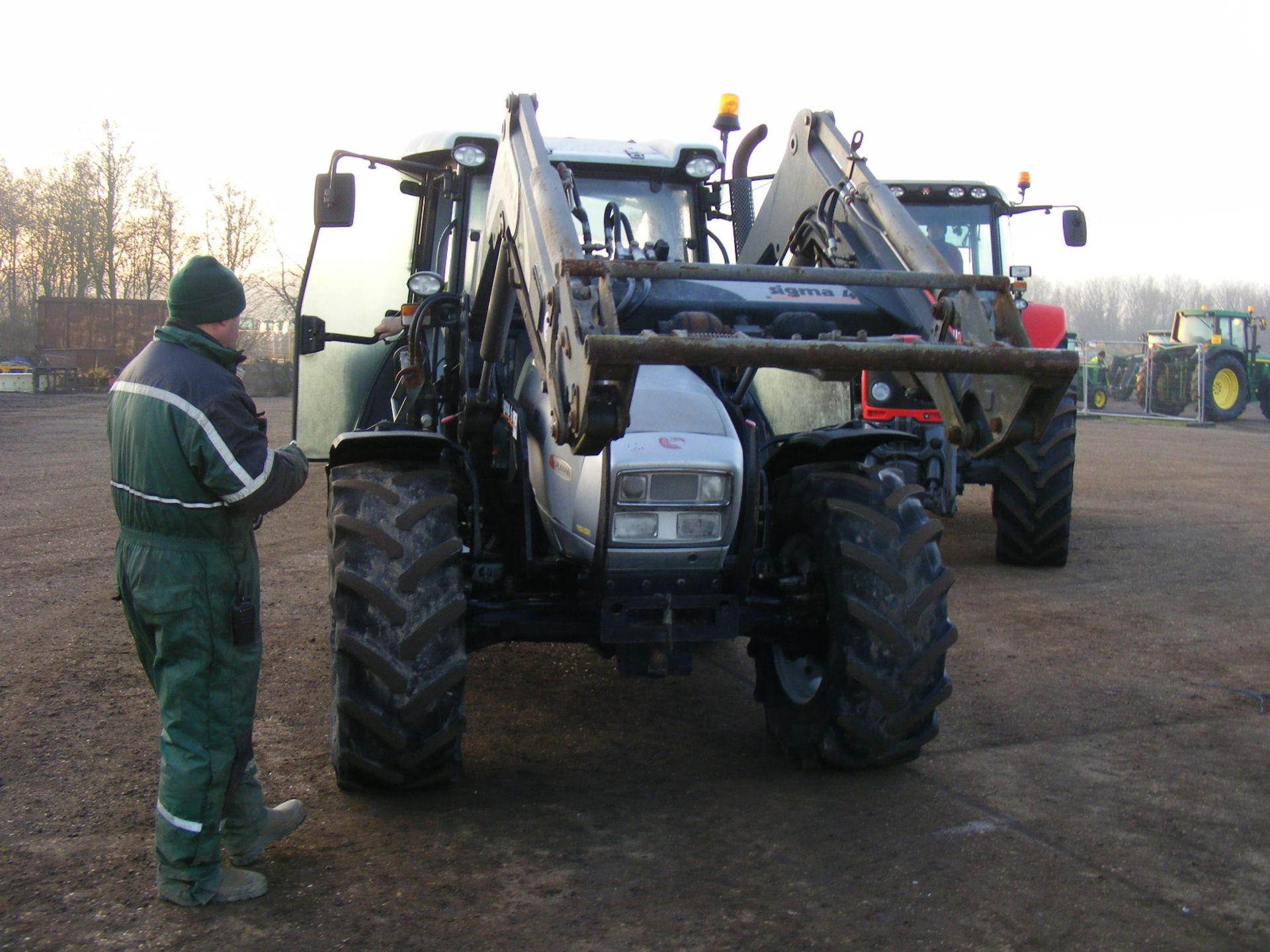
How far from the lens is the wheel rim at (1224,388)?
26984 millimetres

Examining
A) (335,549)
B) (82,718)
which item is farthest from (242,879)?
(82,718)

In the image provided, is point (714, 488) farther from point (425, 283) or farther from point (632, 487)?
point (425, 283)

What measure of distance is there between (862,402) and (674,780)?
474 cm

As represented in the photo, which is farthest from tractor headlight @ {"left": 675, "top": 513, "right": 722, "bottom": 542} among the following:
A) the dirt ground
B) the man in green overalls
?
the man in green overalls

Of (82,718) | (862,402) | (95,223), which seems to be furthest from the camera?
(95,223)

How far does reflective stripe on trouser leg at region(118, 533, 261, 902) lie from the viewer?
10.6ft

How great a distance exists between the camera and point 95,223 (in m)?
45.9

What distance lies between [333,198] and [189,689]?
3095 mm

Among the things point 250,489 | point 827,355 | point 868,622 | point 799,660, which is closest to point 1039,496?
point 799,660

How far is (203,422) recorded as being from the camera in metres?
3.25

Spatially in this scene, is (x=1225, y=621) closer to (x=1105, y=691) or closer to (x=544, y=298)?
(x=1105, y=691)

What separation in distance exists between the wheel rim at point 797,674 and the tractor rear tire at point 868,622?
0.11 feet

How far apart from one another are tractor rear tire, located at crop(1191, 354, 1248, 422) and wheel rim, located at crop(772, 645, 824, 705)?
2511 centimetres

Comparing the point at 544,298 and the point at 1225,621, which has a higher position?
the point at 544,298
